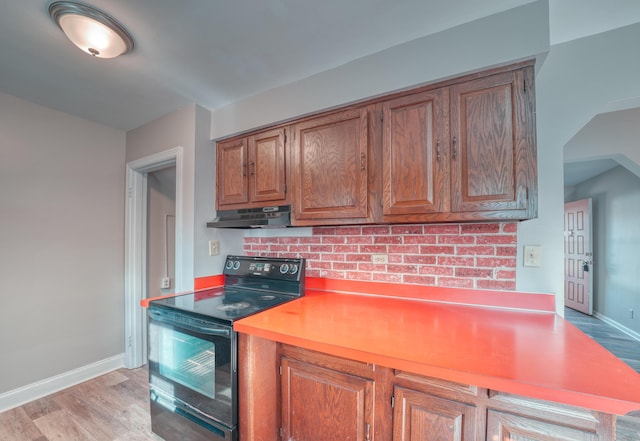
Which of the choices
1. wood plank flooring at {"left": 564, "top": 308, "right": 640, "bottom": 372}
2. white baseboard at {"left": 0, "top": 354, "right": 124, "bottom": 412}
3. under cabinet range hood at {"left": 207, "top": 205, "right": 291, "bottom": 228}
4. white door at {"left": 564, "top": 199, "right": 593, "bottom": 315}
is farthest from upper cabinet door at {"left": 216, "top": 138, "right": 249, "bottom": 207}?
white door at {"left": 564, "top": 199, "right": 593, "bottom": 315}

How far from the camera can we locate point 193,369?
147 centimetres

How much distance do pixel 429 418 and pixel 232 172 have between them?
76.6 inches

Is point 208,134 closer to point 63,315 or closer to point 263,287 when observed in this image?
point 263,287

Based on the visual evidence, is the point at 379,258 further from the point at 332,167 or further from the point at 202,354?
the point at 202,354

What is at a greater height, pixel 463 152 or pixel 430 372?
pixel 463 152

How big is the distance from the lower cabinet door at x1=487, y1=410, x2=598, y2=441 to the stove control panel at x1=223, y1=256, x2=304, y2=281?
3.97 feet

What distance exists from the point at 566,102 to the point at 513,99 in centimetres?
46

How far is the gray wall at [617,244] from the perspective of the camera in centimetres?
349

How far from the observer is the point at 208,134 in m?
2.12

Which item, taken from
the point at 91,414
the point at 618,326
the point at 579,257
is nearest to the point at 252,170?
the point at 91,414

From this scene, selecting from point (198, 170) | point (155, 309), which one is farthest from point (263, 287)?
point (198, 170)

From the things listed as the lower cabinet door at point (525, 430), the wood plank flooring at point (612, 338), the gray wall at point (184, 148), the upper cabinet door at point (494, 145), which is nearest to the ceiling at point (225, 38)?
the gray wall at point (184, 148)

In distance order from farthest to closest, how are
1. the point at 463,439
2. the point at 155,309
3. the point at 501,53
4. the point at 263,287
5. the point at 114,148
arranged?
the point at 114,148, the point at 263,287, the point at 155,309, the point at 501,53, the point at 463,439

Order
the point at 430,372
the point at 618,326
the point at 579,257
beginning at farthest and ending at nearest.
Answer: the point at 579,257 < the point at 618,326 < the point at 430,372
